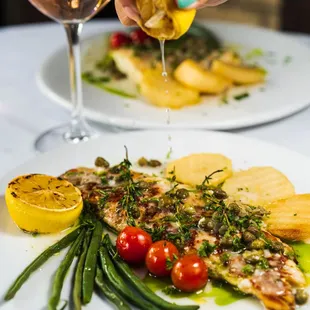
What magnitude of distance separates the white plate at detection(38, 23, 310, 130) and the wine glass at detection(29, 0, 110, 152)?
132mm

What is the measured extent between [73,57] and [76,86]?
17 cm

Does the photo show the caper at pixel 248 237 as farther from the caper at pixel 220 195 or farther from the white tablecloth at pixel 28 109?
the white tablecloth at pixel 28 109

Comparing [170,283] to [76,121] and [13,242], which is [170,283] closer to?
[13,242]

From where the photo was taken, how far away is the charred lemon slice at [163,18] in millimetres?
2871

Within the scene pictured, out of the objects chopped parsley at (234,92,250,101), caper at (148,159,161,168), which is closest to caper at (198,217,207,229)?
caper at (148,159,161,168)

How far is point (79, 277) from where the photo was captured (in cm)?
247

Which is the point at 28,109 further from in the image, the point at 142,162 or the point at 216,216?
the point at 216,216

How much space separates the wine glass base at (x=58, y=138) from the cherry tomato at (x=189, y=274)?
1.59 metres

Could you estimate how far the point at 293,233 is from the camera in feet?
8.99

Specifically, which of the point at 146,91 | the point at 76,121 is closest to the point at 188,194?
the point at 76,121

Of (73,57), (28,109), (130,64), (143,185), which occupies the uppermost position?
(73,57)

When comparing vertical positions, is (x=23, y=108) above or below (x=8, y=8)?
above

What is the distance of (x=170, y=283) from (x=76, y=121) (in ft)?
5.66

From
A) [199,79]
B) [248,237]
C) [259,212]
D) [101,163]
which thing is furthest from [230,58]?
[248,237]
